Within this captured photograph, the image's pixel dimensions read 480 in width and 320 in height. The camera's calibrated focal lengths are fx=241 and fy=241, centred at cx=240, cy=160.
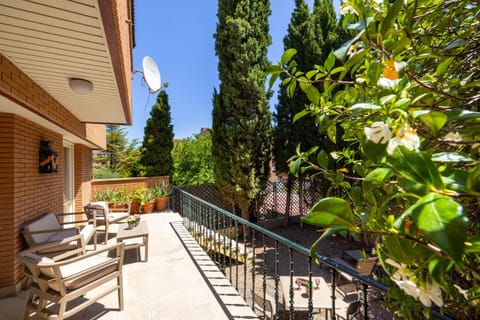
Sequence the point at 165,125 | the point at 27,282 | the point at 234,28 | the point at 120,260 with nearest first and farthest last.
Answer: the point at 120,260 → the point at 27,282 → the point at 234,28 → the point at 165,125

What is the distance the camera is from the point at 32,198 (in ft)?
12.3

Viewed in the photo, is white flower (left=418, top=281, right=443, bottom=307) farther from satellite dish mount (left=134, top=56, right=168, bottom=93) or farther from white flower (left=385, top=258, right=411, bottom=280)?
satellite dish mount (left=134, top=56, right=168, bottom=93)

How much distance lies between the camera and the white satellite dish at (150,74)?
486cm

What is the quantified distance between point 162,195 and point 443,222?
9.42 metres

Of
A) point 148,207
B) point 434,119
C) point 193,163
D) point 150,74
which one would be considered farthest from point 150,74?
point 193,163

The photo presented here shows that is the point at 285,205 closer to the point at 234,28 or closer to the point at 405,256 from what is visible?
the point at 234,28

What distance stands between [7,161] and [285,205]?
25.4ft

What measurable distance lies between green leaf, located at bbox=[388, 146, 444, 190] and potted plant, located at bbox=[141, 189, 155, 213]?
874cm

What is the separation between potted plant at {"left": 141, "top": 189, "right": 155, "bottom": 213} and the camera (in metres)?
8.40

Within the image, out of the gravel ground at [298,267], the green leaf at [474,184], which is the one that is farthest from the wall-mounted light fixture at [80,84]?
the green leaf at [474,184]

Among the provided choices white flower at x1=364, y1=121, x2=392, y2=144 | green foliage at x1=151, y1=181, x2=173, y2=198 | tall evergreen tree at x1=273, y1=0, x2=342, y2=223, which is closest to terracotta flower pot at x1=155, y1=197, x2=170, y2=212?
green foliage at x1=151, y1=181, x2=173, y2=198

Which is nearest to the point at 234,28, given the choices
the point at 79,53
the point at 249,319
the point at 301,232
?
the point at 79,53

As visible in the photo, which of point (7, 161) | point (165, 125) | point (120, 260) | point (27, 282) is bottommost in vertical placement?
point (27, 282)

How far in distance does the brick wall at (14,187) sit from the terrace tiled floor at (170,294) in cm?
41
